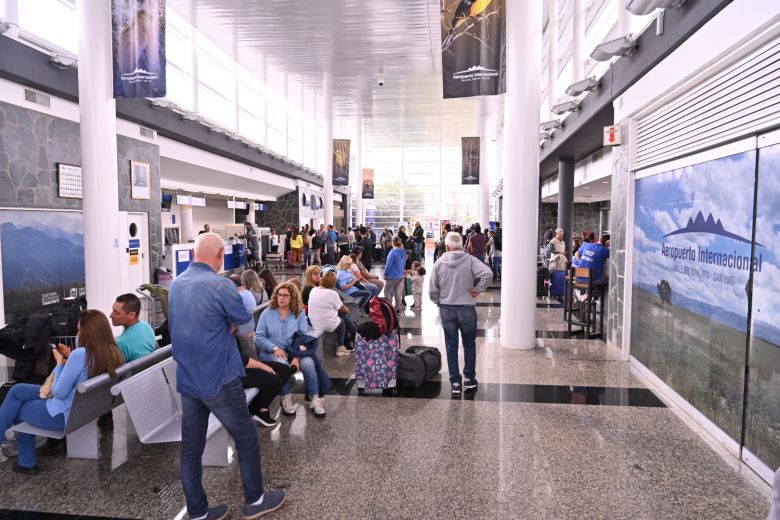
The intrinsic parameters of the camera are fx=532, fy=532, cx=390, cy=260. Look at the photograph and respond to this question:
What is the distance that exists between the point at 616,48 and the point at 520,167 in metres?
1.92

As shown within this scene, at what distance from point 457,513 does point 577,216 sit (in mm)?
28794

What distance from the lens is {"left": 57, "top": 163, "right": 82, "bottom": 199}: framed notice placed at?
954 cm

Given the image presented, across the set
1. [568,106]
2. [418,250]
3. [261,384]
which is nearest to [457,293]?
[261,384]

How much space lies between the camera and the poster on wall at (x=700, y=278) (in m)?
4.15

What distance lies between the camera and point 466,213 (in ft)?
128

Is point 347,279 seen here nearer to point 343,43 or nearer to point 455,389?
point 455,389

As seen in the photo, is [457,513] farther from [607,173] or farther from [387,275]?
[607,173]

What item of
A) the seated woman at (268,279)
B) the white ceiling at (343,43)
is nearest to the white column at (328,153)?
the white ceiling at (343,43)

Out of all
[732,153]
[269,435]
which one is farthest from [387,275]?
[732,153]

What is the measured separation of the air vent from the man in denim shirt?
7.84 m

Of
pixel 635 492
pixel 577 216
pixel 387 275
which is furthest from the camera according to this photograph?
pixel 577 216

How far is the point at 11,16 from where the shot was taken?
25.7 feet

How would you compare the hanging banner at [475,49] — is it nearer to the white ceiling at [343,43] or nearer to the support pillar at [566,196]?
the white ceiling at [343,43]

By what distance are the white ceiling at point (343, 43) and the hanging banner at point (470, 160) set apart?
3085 mm
